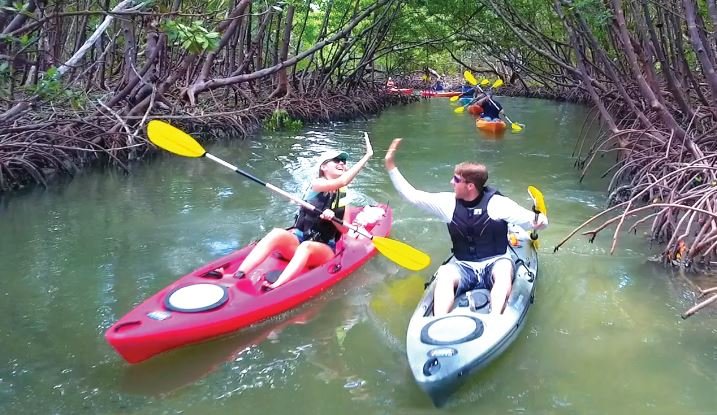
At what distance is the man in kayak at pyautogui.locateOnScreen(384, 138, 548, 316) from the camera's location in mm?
3352

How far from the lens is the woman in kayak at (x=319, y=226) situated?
377 cm

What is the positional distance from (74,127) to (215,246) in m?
3.23

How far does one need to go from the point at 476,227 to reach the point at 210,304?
4.58 ft

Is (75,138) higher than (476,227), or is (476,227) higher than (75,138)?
(476,227)

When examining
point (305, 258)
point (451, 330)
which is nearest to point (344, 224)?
point (305, 258)

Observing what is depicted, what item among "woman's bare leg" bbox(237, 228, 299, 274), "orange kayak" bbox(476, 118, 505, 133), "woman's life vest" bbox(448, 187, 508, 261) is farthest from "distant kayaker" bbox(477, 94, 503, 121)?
"woman's life vest" bbox(448, 187, 508, 261)

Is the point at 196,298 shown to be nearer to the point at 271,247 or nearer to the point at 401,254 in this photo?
the point at 271,247

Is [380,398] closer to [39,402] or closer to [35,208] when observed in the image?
[39,402]

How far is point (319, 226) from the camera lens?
412 cm

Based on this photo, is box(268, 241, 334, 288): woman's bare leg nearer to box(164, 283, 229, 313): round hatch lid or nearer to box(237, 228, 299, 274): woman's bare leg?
box(237, 228, 299, 274): woman's bare leg

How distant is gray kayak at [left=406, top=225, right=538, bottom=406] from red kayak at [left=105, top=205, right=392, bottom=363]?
2.42 feet

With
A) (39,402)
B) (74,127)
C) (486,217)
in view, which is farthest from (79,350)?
(74,127)

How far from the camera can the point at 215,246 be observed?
4.86 m

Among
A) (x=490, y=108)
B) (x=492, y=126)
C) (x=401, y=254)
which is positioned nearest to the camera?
(x=401, y=254)
